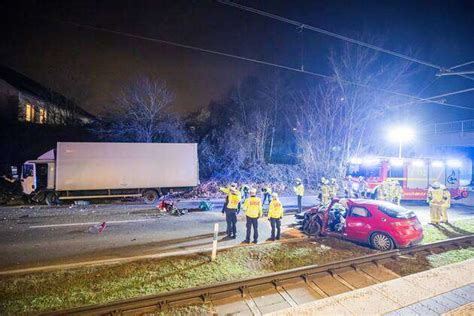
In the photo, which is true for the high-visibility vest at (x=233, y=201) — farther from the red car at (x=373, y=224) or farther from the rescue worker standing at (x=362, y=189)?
the rescue worker standing at (x=362, y=189)

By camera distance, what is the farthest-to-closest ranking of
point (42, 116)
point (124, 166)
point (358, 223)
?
1. point (42, 116)
2. point (124, 166)
3. point (358, 223)

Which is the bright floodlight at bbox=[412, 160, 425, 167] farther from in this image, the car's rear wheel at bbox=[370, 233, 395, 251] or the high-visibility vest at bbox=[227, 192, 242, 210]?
the high-visibility vest at bbox=[227, 192, 242, 210]

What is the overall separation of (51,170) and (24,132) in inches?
549

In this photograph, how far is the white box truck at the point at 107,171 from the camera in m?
16.0

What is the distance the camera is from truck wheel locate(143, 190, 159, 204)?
682 inches

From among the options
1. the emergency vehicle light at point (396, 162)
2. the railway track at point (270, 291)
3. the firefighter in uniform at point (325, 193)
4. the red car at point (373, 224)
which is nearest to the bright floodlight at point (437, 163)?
the emergency vehicle light at point (396, 162)

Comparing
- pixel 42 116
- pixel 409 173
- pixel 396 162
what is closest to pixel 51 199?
pixel 42 116

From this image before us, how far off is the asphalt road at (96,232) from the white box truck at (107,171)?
3.71ft

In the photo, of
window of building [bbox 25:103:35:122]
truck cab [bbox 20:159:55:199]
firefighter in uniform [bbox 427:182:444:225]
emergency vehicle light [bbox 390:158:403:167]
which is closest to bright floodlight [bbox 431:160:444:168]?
emergency vehicle light [bbox 390:158:403:167]

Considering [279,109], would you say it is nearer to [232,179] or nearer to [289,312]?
[232,179]

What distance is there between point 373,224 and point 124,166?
13830 millimetres

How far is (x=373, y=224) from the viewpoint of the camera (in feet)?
28.3

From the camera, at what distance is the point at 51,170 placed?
16.1 m

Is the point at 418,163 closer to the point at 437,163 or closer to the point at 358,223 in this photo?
the point at 437,163
